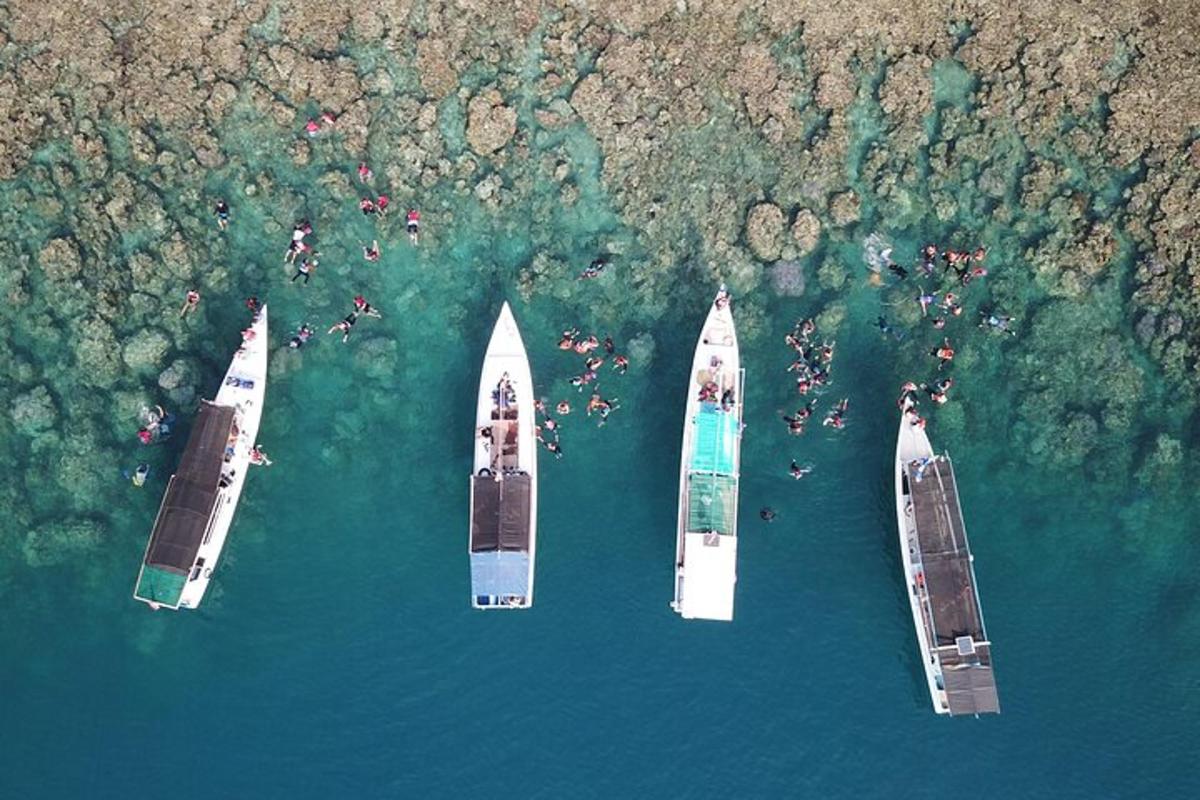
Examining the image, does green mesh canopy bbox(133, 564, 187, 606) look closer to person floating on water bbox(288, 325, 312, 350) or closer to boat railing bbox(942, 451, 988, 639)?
person floating on water bbox(288, 325, 312, 350)

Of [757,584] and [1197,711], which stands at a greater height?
[757,584]

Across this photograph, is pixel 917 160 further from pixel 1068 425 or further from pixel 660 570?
pixel 660 570

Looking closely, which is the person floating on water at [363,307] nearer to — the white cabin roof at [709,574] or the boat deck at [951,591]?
the white cabin roof at [709,574]

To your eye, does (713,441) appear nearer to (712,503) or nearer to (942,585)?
(712,503)

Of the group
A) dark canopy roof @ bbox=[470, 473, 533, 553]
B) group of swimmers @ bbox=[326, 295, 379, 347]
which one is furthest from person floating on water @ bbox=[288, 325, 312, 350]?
dark canopy roof @ bbox=[470, 473, 533, 553]

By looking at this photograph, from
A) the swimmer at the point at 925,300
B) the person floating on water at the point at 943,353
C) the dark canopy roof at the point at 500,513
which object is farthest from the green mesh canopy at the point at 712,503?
the swimmer at the point at 925,300

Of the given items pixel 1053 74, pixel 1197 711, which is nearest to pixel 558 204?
pixel 1053 74
